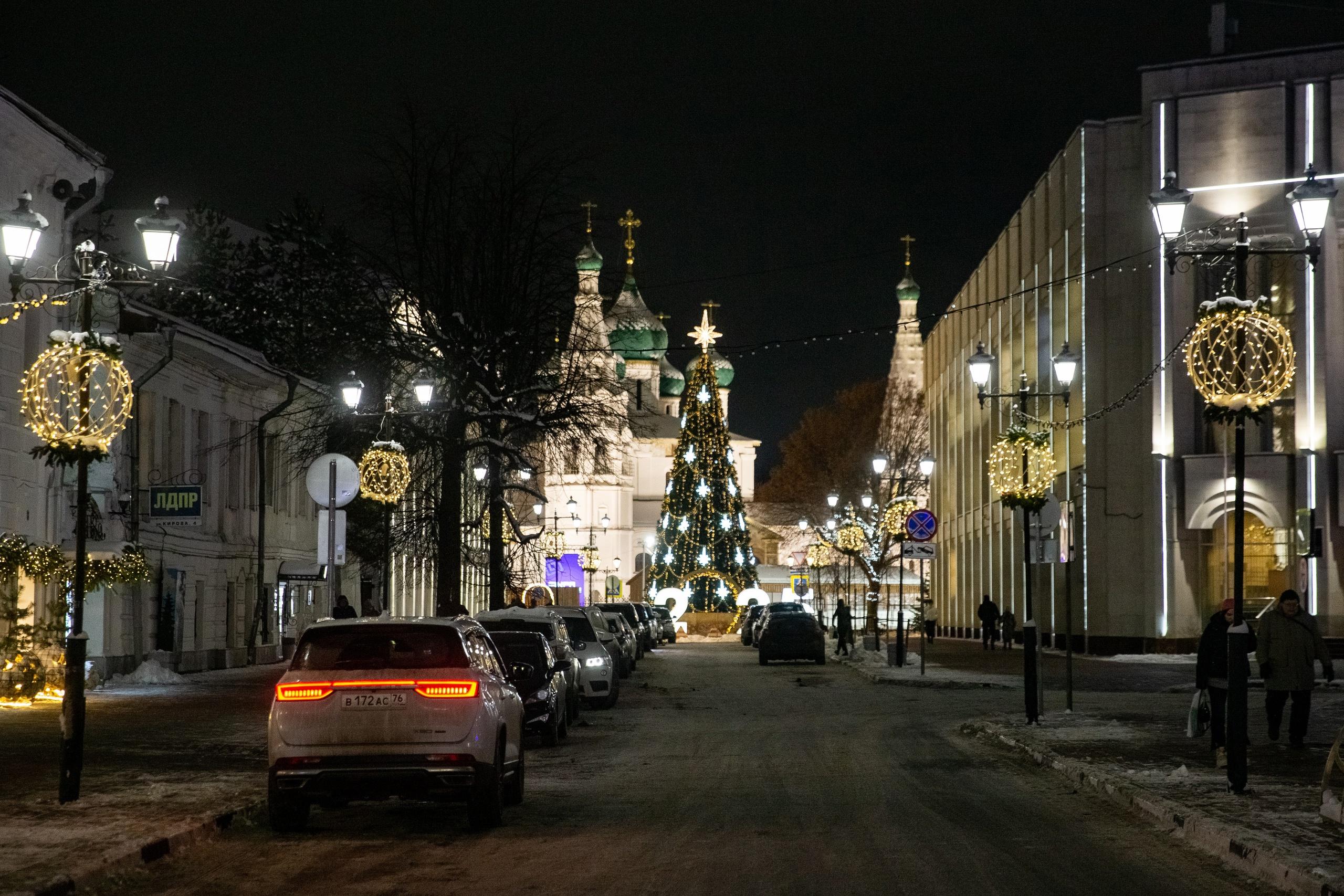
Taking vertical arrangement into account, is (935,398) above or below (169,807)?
above

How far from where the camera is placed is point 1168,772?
55.1 ft

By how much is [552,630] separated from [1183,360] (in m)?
24.2

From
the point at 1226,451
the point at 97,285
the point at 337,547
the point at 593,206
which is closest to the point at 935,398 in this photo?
the point at 1226,451

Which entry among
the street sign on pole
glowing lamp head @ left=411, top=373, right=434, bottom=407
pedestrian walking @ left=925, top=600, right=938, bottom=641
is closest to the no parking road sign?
the street sign on pole

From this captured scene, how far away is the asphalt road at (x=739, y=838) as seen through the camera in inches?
430

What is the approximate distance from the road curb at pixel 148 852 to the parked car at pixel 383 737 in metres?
0.48

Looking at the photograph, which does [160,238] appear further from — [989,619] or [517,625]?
[989,619]

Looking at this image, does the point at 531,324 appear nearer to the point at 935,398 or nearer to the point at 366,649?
the point at 366,649

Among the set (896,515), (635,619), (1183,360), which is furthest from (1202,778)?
(896,515)

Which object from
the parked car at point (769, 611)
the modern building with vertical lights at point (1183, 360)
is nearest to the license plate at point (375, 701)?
the modern building with vertical lights at point (1183, 360)

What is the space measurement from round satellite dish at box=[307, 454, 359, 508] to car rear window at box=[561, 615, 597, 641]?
7.88 metres

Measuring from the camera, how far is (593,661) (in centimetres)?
2864

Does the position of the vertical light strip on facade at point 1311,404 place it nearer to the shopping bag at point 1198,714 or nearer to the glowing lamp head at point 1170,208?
the shopping bag at point 1198,714

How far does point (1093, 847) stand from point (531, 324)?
26.4 metres
